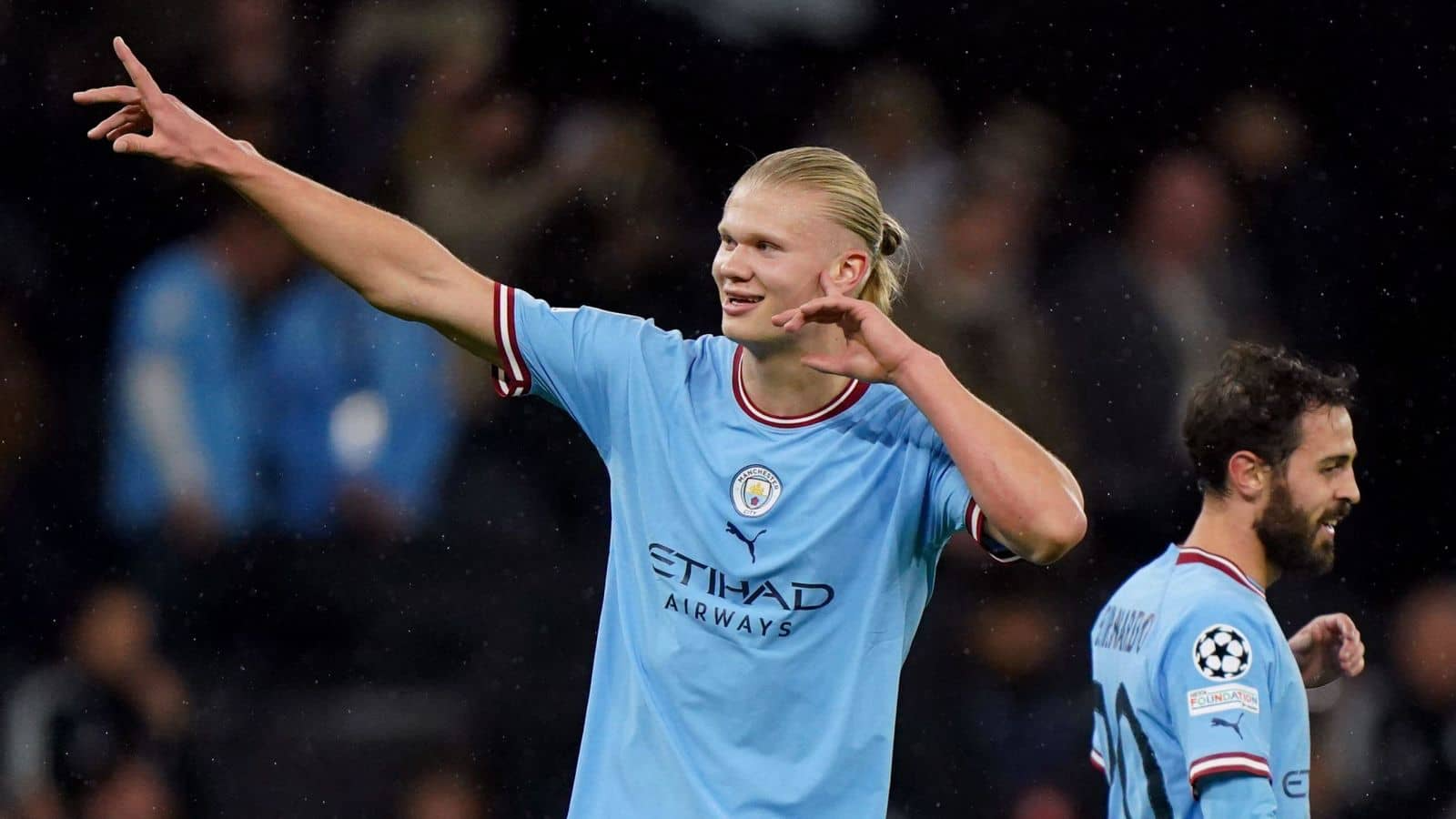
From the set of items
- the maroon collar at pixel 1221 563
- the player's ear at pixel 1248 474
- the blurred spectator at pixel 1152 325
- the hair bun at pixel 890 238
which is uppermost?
the blurred spectator at pixel 1152 325

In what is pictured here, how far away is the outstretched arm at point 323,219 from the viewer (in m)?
2.60

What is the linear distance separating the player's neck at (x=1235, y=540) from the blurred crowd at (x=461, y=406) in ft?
6.79

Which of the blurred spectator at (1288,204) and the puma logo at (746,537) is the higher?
the blurred spectator at (1288,204)

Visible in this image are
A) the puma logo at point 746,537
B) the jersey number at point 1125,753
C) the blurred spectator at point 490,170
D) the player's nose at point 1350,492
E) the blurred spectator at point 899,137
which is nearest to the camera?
the puma logo at point 746,537

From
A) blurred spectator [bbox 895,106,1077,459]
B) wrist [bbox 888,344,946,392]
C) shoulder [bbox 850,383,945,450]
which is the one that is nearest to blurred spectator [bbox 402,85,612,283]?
blurred spectator [bbox 895,106,1077,459]

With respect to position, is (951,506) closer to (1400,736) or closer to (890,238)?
(890,238)

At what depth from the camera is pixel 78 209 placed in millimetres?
5625

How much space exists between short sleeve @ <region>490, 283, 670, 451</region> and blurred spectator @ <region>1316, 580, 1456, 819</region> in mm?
3606

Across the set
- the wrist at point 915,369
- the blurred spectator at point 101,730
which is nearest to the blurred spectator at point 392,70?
the blurred spectator at point 101,730

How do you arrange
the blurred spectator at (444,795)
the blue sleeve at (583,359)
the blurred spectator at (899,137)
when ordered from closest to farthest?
1. the blue sleeve at (583,359)
2. the blurred spectator at (444,795)
3. the blurred spectator at (899,137)

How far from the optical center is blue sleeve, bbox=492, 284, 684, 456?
2793 mm

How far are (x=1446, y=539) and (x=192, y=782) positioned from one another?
158 inches

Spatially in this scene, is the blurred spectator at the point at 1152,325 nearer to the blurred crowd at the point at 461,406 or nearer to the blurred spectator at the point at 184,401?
the blurred crowd at the point at 461,406

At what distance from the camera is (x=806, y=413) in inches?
110
